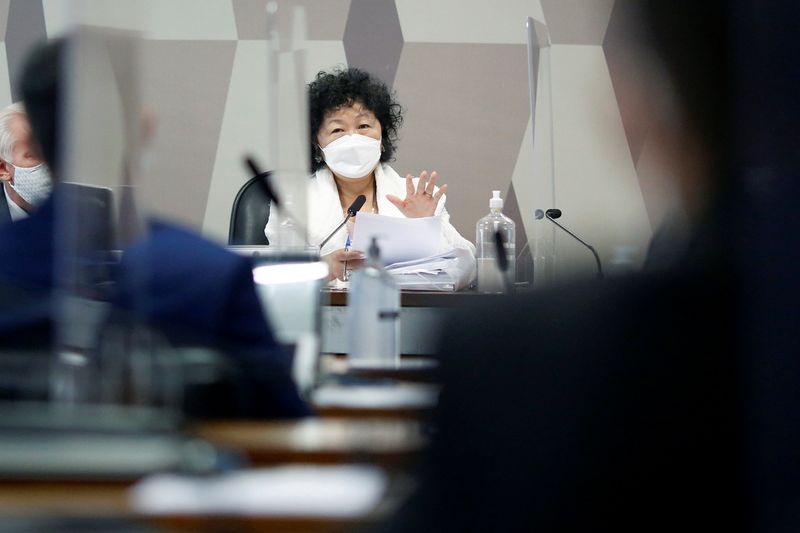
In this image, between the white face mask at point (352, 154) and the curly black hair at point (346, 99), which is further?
the curly black hair at point (346, 99)

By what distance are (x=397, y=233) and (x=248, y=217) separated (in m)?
0.61

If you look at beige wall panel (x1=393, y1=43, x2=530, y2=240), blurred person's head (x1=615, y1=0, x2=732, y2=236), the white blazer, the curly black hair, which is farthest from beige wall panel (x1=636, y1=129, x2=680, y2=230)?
beige wall panel (x1=393, y1=43, x2=530, y2=240)

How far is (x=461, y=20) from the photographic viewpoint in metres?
4.80

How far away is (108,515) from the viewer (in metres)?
0.69

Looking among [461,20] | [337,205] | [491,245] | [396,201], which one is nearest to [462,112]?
[461,20]

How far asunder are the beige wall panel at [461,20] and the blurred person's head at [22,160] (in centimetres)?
227

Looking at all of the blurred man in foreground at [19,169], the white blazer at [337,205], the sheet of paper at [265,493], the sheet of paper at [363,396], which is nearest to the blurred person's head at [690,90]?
the sheet of paper at [265,493]

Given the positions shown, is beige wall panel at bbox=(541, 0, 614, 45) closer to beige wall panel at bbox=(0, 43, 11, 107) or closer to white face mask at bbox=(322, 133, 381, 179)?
white face mask at bbox=(322, 133, 381, 179)

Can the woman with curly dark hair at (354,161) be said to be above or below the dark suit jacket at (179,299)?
above

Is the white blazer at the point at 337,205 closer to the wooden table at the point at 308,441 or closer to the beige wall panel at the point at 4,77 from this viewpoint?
the beige wall panel at the point at 4,77

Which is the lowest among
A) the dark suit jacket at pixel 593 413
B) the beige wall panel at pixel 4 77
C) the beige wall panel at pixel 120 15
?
the dark suit jacket at pixel 593 413

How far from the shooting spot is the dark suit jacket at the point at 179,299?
86cm

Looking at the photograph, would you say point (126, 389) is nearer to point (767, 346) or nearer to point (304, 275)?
point (767, 346)

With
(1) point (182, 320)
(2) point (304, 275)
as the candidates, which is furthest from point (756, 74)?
(2) point (304, 275)
